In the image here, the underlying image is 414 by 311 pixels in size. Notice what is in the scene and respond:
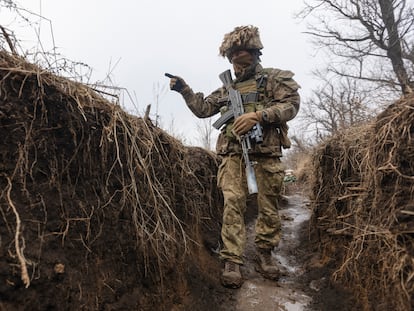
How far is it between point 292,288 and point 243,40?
93.3 inches

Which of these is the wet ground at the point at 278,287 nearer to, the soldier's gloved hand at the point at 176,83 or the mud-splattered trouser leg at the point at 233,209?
the mud-splattered trouser leg at the point at 233,209

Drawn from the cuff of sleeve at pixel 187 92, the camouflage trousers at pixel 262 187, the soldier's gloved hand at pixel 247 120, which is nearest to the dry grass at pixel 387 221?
the camouflage trousers at pixel 262 187

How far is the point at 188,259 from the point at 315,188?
2194mm

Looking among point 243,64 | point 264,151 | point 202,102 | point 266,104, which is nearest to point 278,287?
point 264,151

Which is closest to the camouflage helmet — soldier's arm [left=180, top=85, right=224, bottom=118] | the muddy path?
soldier's arm [left=180, top=85, right=224, bottom=118]

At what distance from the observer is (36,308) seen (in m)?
1.38

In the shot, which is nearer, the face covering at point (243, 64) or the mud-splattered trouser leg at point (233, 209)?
the mud-splattered trouser leg at point (233, 209)

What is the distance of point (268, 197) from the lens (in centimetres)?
307

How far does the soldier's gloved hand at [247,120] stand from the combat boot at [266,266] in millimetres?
1210

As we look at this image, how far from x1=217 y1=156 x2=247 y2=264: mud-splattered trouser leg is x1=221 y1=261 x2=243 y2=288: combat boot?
0.05 meters

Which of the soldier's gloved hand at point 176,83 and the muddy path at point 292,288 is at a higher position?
the soldier's gloved hand at point 176,83

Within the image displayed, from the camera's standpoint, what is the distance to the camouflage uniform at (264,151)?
2.89m

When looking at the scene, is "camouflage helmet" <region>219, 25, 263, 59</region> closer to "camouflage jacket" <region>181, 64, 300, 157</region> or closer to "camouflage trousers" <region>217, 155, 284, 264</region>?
"camouflage jacket" <region>181, 64, 300, 157</region>

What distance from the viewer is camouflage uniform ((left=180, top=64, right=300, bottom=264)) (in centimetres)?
289
